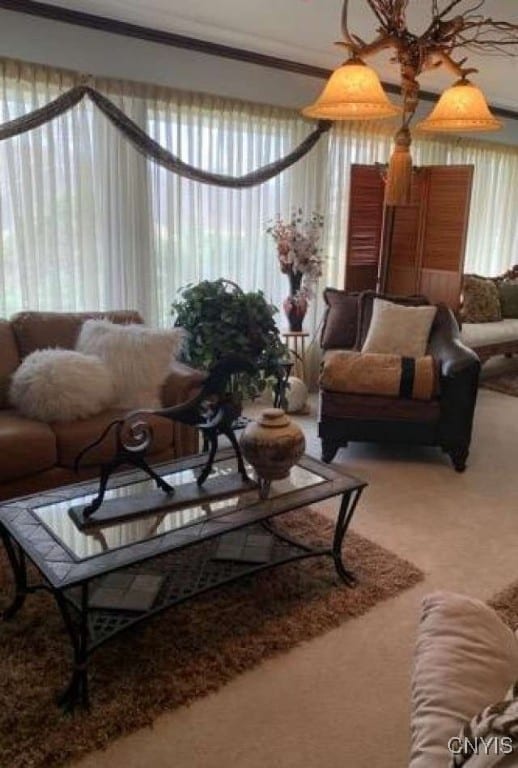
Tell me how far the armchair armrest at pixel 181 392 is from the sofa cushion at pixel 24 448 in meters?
0.62

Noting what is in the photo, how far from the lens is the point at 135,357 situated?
9.95ft

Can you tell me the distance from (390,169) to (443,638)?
88.8 inches

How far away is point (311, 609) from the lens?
2.21 m

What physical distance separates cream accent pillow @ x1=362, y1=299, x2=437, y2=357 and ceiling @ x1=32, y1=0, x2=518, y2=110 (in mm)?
1682

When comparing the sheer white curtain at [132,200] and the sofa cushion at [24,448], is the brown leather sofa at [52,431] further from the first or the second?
the sheer white curtain at [132,200]

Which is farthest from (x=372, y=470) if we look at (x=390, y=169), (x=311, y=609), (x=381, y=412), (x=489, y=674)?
(x=489, y=674)

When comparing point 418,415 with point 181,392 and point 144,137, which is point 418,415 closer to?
point 181,392

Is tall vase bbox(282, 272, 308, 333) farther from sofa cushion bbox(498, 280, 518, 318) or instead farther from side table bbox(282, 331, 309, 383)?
sofa cushion bbox(498, 280, 518, 318)

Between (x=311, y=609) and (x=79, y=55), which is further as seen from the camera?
(x=79, y=55)

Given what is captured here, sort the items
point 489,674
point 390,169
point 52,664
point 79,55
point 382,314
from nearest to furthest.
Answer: point 489,674 < point 52,664 < point 390,169 < point 79,55 < point 382,314

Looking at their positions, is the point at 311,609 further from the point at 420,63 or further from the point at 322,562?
the point at 420,63

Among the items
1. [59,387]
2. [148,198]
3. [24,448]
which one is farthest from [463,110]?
[24,448]

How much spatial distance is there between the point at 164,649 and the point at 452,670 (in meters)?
1.12

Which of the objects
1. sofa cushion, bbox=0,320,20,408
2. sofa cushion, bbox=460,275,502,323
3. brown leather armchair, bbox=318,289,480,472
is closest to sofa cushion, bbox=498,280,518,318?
sofa cushion, bbox=460,275,502,323
